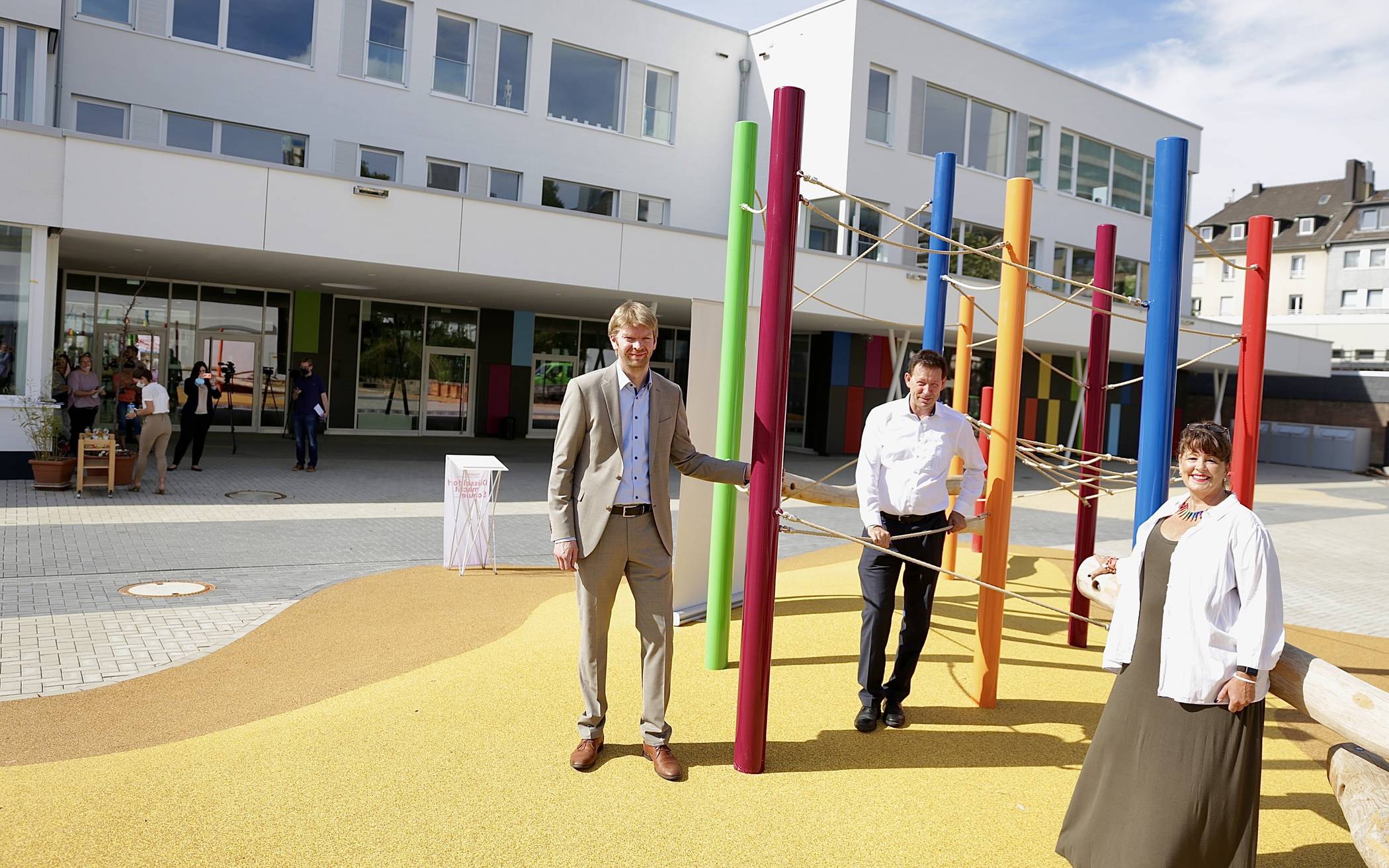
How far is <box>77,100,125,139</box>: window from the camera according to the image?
1766 centimetres

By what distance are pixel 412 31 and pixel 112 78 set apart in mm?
5416

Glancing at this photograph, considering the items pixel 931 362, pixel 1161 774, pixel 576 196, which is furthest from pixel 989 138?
pixel 1161 774

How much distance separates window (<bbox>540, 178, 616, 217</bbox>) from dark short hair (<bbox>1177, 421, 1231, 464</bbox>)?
19.5 m

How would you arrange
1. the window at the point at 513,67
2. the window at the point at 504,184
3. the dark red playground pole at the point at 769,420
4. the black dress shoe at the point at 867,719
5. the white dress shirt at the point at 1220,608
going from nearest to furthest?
the white dress shirt at the point at 1220,608 < the dark red playground pole at the point at 769,420 < the black dress shoe at the point at 867,719 < the window at the point at 513,67 < the window at the point at 504,184

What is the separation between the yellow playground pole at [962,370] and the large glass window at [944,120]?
16.8m

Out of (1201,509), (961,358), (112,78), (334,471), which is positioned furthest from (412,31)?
(1201,509)

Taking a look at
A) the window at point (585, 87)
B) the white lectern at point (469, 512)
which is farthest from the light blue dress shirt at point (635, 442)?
the window at point (585, 87)

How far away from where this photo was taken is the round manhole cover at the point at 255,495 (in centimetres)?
1201

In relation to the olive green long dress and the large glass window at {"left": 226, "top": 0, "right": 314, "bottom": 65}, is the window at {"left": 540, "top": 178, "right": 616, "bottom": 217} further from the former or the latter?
the olive green long dress

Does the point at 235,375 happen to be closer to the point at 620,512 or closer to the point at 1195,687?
the point at 620,512

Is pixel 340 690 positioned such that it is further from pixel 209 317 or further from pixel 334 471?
pixel 209 317

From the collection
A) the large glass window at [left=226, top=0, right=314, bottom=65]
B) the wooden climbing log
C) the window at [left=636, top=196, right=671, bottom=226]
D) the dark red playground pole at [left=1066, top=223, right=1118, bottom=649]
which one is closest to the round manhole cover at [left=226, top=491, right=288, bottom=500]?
the dark red playground pole at [left=1066, top=223, right=1118, bottom=649]

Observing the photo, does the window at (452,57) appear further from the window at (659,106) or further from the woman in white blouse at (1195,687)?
the woman in white blouse at (1195,687)

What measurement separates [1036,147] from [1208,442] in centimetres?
2475
